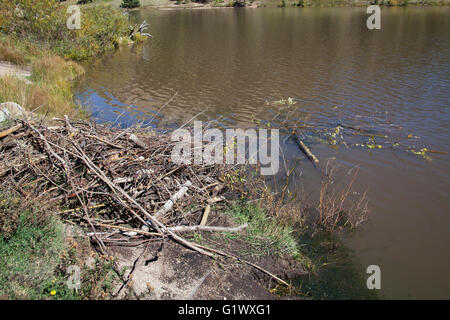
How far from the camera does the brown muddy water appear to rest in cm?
542

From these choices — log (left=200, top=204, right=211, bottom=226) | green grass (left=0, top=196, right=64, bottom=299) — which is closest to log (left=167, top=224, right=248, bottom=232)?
log (left=200, top=204, right=211, bottom=226)

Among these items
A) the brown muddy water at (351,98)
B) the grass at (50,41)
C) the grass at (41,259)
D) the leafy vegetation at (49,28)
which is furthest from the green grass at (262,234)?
the leafy vegetation at (49,28)

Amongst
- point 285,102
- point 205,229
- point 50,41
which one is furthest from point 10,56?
point 205,229

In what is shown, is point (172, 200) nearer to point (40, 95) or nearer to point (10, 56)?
point (40, 95)

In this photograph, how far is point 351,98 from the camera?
39.4 feet

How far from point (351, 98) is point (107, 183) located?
995 centimetres

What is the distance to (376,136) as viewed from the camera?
29.3 ft

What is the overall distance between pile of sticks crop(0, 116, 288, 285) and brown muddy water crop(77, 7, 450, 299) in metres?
2.21

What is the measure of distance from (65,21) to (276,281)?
696 inches

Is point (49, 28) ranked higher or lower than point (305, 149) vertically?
higher

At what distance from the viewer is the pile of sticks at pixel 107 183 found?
15.3 ft

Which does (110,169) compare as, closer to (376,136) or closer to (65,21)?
(376,136)

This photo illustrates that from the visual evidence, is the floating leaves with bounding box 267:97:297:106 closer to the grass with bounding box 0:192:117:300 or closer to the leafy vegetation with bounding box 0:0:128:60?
the grass with bounding box 0:192:117:300
